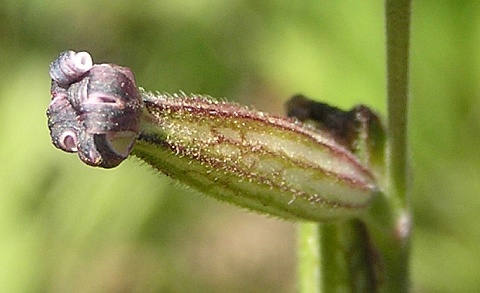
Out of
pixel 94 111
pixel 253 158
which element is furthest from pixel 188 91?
pixel 94 111

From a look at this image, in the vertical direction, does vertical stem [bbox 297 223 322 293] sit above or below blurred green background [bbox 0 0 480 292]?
below

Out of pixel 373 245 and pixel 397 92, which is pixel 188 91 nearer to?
pixel 373 245

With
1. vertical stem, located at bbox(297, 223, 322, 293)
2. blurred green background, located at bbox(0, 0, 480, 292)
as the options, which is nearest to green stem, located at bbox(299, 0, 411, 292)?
vertical stem, located at bbox(297, 223, 322, 293)

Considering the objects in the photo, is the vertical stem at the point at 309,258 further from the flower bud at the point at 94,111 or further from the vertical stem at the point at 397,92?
the flower bud at the point at 94,111

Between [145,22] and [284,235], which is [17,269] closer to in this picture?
[145,22]

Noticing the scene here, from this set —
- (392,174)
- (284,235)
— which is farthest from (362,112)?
(284,235)

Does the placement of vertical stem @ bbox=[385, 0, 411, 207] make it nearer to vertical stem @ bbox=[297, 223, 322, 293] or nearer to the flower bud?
vertical stem @ bbox=[297, 223, 322, 293]
